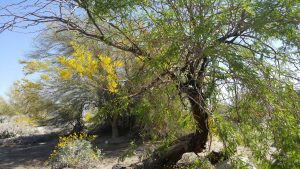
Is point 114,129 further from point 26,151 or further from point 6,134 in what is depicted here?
point 6,134

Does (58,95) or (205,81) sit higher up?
(58,95)

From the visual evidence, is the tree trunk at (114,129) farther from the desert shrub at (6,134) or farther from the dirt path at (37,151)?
the desert shrub at (6,134)

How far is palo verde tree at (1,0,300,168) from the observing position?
335cm

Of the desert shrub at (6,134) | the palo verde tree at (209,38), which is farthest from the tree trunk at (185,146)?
the desert shrub at (6,134)

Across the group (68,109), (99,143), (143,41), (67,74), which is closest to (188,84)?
(143,41)

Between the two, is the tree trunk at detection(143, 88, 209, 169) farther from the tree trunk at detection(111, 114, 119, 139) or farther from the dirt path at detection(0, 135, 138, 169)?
the tree trunk at detection(111, 114, 119, 139)

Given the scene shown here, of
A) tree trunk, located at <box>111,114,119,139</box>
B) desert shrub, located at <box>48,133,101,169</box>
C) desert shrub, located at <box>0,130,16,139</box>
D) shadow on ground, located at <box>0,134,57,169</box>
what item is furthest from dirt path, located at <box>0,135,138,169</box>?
desert shrub, located at <box>0,130,16,139</box>

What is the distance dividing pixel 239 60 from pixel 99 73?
609 cm

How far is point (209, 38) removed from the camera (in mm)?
3373

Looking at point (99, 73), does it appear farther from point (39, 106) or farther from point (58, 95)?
point (39, 106)

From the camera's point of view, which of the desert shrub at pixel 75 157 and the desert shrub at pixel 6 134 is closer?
the desert shrub at pixel 75 157

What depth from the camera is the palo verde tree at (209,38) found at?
11.0 feet

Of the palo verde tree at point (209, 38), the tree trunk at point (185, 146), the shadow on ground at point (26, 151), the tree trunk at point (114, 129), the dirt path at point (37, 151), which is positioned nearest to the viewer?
the palo verde tree at point (209, 38)

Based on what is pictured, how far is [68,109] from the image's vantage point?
1246 centimetres
